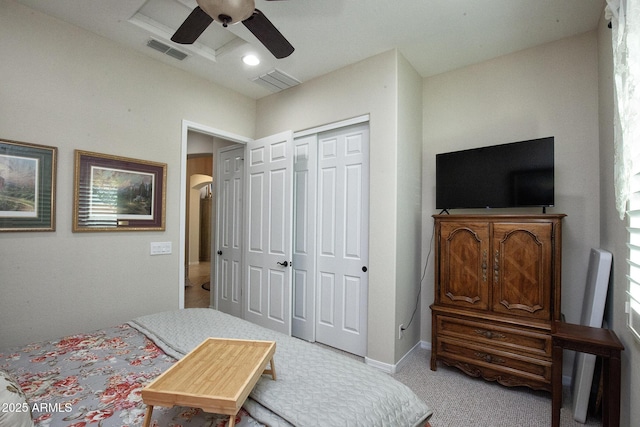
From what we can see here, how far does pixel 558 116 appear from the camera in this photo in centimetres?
246

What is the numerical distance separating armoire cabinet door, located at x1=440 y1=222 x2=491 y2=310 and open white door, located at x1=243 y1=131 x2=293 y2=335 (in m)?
1.53

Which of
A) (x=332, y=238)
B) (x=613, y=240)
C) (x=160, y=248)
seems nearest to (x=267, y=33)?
(x=332, y=238)

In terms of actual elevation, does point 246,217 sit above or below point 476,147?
below

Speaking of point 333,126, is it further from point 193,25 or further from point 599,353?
point 599,353

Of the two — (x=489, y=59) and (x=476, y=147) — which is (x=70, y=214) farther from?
(x=489, y=59)

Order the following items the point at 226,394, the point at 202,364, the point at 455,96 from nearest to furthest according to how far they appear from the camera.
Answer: the point at 226,394 < the point at 202,364 < the point at 455,96

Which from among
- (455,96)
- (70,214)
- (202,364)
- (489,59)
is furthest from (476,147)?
(70,214)

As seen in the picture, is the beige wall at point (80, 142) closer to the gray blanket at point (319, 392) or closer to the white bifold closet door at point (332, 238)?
the gray blanket at point (319, 392)

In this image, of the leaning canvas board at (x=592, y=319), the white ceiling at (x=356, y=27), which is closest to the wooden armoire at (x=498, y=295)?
the leaning canvas board at (x=592, y=319)

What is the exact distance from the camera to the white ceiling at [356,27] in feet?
6.86

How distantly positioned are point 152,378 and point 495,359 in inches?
95.7

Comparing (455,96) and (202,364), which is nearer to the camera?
(202,364)

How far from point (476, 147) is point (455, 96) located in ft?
1.95

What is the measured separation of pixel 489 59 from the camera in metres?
2.79
